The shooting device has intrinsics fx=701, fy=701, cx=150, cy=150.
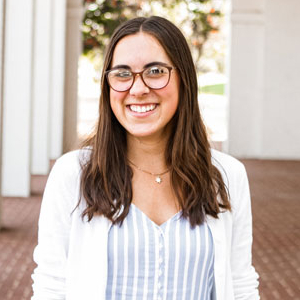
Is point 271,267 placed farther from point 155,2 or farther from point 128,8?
point 155,2

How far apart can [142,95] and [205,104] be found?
5.38m

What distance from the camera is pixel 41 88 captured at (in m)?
12.5

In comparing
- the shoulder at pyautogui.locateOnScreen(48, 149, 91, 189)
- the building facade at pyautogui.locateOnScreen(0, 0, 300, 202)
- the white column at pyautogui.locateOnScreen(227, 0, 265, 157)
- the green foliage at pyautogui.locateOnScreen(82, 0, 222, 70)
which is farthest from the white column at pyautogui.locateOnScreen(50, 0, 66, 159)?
the shoulder at pyautogui.locateOnScreen(48, 149, 91, 189)

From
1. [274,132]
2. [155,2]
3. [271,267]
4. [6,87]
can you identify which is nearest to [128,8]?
[155,2]

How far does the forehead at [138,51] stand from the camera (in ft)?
6.91

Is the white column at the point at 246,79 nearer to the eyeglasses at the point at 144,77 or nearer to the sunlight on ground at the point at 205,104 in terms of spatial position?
the sunlight on ground at the point at 205,104

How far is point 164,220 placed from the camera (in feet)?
7.07

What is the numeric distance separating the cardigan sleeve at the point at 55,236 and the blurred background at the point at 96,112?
133 inches

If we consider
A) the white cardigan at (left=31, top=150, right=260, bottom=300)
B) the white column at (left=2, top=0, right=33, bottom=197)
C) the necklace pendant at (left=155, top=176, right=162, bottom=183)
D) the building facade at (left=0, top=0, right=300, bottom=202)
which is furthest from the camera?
the building facade at (left=0, top=0, right=300, bottom=202)

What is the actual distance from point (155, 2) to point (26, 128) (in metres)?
16.0

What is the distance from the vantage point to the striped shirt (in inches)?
81.1

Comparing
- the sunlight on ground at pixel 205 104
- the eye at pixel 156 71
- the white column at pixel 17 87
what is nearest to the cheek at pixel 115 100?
the eye at pixel 156 71

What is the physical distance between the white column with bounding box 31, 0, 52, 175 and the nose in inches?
396

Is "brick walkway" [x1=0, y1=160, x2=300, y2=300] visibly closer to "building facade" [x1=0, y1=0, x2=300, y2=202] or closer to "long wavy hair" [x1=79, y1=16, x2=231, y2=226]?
"long wavy hair" [x1=79, y1=16, x2=231, y2=226]
